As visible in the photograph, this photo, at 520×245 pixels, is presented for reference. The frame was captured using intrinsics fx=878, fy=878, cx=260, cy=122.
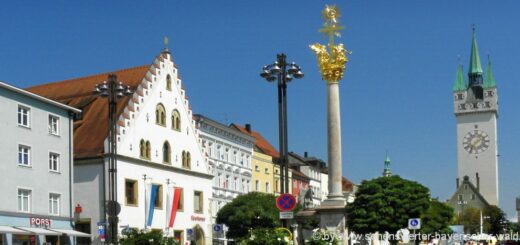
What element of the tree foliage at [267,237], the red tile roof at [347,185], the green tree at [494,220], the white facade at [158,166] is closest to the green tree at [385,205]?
the white facade at [158,166]

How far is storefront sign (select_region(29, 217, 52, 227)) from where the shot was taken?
4694 cm

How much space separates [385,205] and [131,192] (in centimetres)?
1650

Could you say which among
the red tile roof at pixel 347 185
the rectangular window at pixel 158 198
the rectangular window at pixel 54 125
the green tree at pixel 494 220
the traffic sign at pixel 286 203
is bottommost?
the green tree at pixel 494 220

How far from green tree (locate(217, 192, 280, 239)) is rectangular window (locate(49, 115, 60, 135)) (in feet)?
53.6

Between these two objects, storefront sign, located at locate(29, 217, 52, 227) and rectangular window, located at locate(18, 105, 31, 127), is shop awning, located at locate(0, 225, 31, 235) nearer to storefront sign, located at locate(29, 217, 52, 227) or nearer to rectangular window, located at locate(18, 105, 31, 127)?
storefront sign, located at locate(29, 217, 52, 227)

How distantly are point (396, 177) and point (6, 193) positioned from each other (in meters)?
24.2

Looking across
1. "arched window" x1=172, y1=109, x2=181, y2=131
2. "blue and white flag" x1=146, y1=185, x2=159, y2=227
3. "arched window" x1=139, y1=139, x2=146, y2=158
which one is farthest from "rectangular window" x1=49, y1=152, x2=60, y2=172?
"arched window" x1=172, y1=109, x2=181, y2=131

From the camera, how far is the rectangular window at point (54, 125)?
50.5m

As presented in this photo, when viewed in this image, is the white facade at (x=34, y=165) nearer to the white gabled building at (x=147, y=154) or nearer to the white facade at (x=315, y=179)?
the white gabled building at (x=147, y=154)

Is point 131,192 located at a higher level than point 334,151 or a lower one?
lower

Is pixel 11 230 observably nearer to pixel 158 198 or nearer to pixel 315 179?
pixel 158 198

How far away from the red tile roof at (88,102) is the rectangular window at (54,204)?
19.5ft

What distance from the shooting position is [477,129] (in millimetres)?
180000

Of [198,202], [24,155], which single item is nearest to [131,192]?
[198,202]
